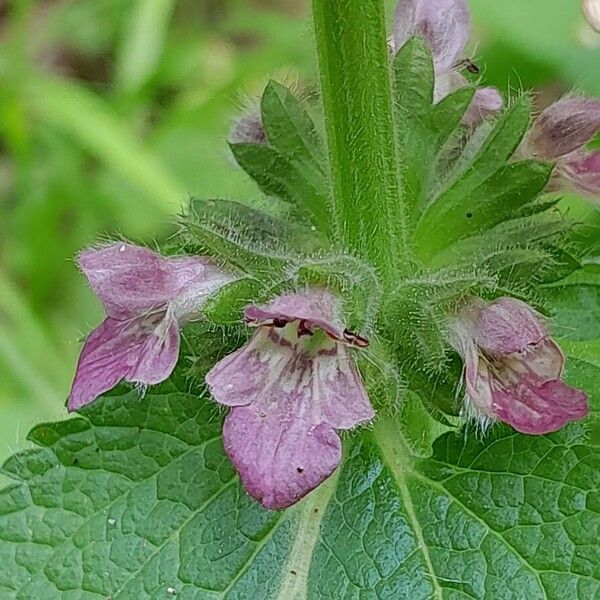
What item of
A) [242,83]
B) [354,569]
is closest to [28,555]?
[354,569]

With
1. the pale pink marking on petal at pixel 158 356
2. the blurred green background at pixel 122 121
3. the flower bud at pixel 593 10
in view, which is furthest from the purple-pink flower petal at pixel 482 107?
the blurred green background at pixel 122 121

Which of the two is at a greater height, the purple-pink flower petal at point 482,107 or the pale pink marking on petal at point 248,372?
the pale pink marking on petal at point 248,372

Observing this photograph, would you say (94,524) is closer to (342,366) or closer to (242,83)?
(342,366)

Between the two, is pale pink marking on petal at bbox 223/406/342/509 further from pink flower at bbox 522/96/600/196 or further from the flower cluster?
pink flower at bbox 522/96/600/196

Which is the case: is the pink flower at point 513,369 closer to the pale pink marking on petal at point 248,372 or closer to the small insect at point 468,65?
the pale pink marking on petal at point 248,372

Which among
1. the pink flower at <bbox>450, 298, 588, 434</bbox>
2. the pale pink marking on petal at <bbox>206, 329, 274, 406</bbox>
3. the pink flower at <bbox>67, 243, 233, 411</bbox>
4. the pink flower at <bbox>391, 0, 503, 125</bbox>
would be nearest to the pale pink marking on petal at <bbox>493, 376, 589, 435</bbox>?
the pink flower at <bbox>450, 298, 588, 434</bbox>

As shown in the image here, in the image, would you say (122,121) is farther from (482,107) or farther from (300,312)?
(300,312)
